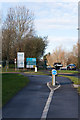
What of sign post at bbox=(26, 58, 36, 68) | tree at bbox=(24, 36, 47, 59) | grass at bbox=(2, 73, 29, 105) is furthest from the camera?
tree at bbox=(24, 36, 47, 59)

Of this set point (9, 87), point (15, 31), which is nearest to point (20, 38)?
point (15, 31)

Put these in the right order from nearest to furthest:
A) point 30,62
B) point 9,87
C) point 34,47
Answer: point 9,87, point 30,62, point 34,47

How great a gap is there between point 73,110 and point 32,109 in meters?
1.42

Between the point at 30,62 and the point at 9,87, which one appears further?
the point at 30,62

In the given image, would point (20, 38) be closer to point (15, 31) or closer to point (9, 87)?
point (15, 31)

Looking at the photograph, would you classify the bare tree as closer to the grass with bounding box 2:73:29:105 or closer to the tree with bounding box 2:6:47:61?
the tree with bounding box 2:6:47:61

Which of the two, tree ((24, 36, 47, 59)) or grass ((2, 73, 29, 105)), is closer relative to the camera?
grass ((2, 73, 29, 105))

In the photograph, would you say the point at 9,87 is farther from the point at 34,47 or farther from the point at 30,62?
the point at 34,47

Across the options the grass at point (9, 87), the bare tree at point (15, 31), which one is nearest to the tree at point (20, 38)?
the bare tree at point (15, 31)


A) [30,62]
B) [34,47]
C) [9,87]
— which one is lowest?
[9,87]

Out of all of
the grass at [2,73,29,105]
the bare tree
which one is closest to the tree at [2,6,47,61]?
the bare tree

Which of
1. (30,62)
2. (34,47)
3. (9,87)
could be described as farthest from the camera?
(34,47)

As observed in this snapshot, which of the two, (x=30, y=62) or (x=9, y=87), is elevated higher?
(x=30, y=62)

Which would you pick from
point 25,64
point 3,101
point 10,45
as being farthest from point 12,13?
point 3,101
